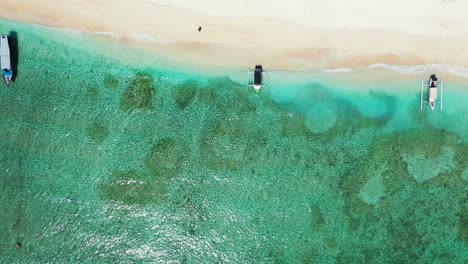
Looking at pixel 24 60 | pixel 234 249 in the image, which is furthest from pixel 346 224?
pixel 24 60

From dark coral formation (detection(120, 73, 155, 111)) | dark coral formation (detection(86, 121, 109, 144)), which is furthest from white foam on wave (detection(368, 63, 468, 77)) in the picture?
dark coral formation (detection(86, 121, 109, 144))

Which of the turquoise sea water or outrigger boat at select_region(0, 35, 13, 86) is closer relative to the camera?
outrigger boat at select_region(0, 35, 13, 86)

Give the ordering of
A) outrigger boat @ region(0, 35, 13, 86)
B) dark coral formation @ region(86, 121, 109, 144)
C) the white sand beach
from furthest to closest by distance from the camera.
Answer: dark coral formation @ region(86, 121, 109, 144) → the white sand beach → outrigger boat @ region(0, 35, 13, 86)

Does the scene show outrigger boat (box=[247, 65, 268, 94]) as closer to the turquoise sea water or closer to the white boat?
the turquoise sea water

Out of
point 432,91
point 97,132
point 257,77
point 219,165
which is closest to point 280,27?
point 257,77

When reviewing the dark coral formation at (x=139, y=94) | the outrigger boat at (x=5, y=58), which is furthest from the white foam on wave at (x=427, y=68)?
the outrigger boat at (x=5, y=58)

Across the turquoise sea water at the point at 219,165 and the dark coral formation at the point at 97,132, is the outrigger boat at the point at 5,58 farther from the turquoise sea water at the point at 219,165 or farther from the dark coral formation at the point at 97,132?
the dark coral formation at the point at 97,132

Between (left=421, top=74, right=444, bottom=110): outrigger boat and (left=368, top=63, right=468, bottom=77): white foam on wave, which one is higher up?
(left=368, top=63, right=468, bottom=77): white foam on wave
